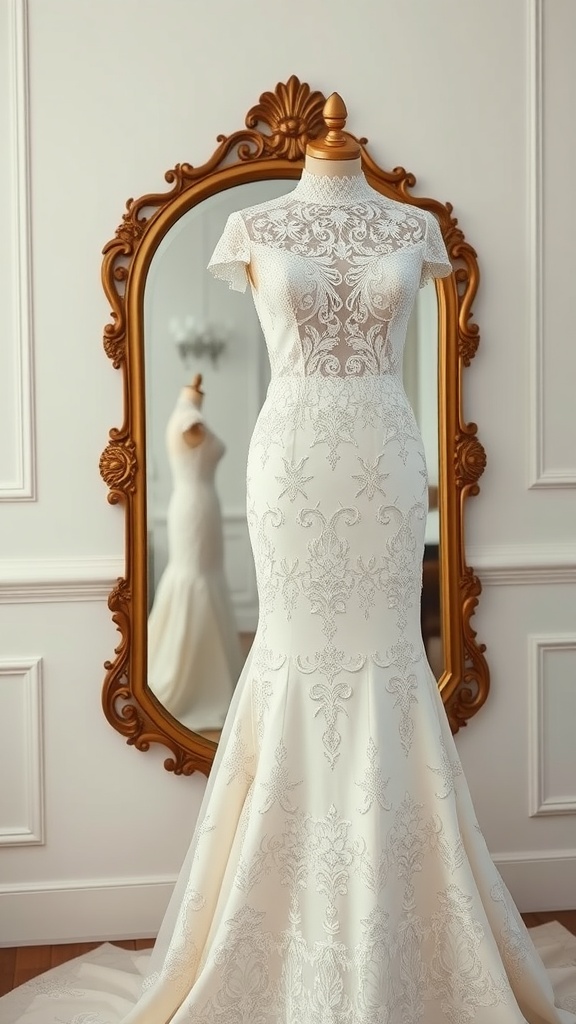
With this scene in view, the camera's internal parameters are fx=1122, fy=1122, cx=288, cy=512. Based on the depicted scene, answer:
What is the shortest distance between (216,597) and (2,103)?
147 centimetres

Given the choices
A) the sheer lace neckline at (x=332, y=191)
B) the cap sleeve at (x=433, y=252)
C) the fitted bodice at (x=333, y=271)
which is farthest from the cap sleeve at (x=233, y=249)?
the cap sleeve at (x=433, y=252)

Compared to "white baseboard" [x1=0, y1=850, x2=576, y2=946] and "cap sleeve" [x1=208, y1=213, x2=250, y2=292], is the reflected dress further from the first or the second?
"white baseboard" [x1=0, y1=850, x2=576, y2=946]

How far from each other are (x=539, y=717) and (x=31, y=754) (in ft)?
4.82

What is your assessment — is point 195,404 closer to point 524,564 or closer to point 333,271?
point 333,271

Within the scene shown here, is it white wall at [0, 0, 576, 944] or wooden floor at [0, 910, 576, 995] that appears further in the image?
white wall at [0, 0, 576, 944]

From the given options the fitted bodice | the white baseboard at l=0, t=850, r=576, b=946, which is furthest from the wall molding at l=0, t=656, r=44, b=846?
the fitted bodice

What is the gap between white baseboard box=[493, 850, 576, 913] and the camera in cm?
330

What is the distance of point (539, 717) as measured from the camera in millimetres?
3316

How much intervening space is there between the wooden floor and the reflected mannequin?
2.18 feet

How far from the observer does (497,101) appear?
3.22m

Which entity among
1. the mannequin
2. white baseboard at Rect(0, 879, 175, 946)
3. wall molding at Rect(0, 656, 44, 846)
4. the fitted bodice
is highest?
the fitted bodice

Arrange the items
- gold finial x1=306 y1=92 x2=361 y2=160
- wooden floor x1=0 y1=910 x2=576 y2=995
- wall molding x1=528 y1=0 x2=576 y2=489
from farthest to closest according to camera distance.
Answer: wall molding x1=528 y1=0 x2=576 y2=489 < wooden floor x1=0 y1=910 x2=576 y2=995 < gold finial x1=306 y1=92 x2=361 y2=160

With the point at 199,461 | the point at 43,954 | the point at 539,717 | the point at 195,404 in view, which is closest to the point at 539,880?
the point at 539,717

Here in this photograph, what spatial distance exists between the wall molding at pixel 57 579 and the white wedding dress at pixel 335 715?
904mm
